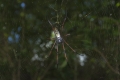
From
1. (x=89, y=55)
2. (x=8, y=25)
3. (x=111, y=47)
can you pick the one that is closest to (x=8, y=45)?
(x=8, y=25)

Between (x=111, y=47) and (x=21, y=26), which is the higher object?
(x=21, y=26)

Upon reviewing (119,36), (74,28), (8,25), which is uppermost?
(8,25)

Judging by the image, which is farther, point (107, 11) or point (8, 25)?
point (8, 25)

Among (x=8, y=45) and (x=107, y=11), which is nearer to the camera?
(x=107, y=11)

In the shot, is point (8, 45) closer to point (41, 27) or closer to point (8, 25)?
point (8, 25)

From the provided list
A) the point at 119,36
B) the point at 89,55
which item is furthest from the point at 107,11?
the point at 89,55

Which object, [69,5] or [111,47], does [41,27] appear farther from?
[111,47]
